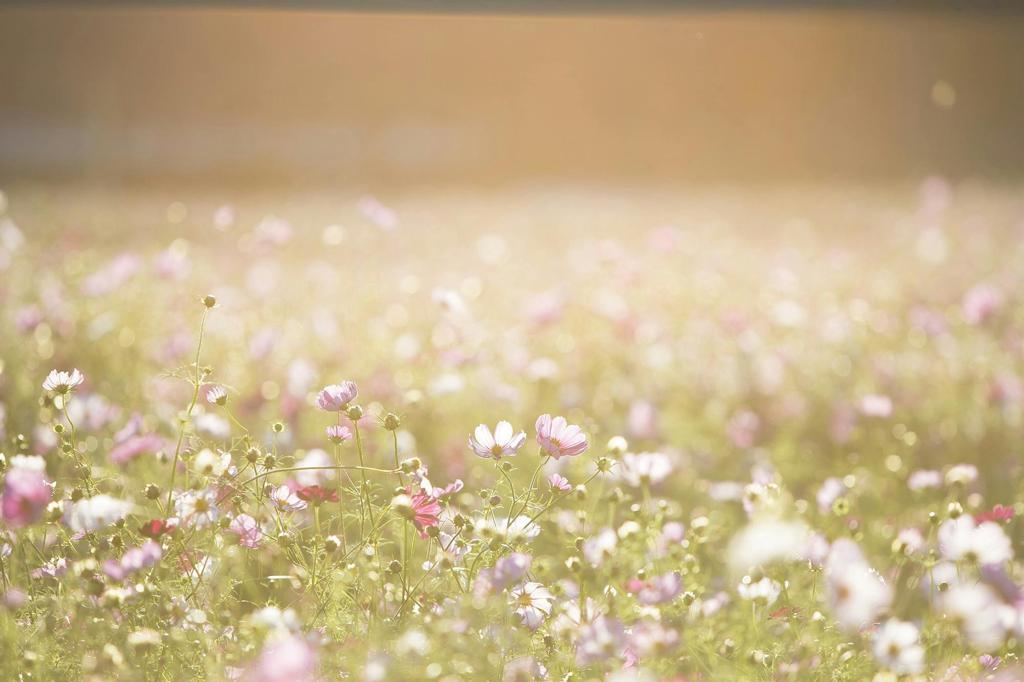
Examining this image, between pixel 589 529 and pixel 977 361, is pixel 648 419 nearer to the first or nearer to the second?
pixel 589 529

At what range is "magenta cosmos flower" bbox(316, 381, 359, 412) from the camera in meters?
0.99

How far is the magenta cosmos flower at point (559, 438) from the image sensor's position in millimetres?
990

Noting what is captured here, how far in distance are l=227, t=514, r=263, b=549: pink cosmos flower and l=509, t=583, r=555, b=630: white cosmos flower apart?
0.94 feet

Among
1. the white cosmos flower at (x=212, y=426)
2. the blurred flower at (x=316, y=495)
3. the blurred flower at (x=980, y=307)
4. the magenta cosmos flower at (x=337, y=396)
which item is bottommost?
the blurred flower at (x=316, y=495)

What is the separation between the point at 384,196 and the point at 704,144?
3.66 metres

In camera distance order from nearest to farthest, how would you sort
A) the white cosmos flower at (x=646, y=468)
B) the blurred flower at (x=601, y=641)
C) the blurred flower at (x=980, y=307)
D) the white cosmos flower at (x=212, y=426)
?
the blurred flower at (x=601, y=641), the white cosmos flower at (x=646, y=468), the white cosmos flower at (x=212, y=426), the blurred flower at (x=980, y=307)

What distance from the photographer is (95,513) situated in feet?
3.14

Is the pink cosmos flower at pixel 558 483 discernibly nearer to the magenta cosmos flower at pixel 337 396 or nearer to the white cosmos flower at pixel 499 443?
the white cosmos flower at pixel 499 443

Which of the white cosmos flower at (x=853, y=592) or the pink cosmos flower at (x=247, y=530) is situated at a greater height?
the pink cosmos flower at (x=247, y=530)

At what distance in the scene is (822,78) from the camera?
822cm

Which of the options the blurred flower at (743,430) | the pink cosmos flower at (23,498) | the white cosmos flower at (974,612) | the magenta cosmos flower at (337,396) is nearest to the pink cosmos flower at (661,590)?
the white cosmos flower at (974,612)

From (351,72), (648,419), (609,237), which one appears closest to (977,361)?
(648,419)

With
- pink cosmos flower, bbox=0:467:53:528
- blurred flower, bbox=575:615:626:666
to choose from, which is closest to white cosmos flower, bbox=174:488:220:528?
pink cosmos flower, bbox=0:467:53:528

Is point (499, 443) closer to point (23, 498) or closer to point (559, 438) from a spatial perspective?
point (559, 438)
